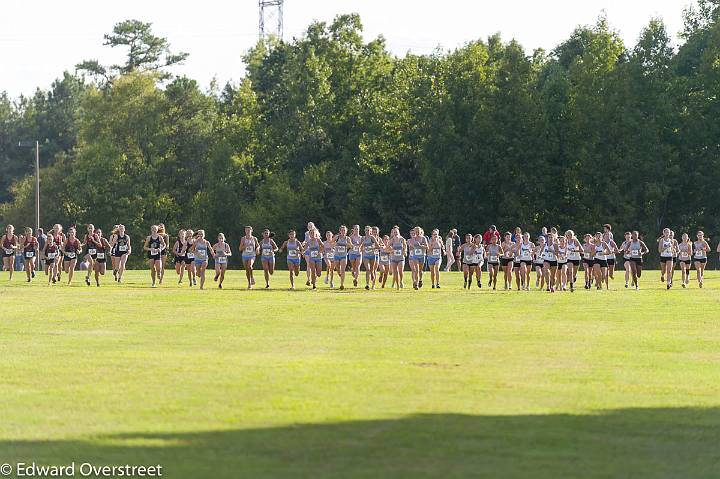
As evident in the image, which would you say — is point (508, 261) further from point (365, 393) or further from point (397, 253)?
point (365, 393)

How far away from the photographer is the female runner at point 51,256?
162ft

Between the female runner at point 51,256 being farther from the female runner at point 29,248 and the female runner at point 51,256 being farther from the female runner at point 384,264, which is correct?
the female runner at point 384,264

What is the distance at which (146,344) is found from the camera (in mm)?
22328

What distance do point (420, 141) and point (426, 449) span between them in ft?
262

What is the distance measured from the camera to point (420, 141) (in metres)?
91.4

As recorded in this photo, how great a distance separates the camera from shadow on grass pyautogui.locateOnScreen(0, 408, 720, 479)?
11023 millimetres

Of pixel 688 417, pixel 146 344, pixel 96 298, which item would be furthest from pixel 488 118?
pixel 688 417

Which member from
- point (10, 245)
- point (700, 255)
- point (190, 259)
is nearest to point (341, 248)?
point (190, 259)

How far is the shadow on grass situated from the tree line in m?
71.6

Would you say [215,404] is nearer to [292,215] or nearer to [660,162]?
[660,162]

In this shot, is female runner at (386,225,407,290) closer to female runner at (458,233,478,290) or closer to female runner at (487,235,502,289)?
female runner at (458,233,478,290)

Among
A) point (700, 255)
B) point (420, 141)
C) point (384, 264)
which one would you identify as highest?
point (420, 141)

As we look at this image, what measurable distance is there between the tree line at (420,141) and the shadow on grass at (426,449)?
235 ft

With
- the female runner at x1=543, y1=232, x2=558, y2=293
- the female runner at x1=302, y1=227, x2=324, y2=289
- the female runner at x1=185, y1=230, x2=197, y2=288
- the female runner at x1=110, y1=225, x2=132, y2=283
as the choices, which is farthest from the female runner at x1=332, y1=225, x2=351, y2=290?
the female runner at x1=110, y1=225, x2=132, y2=283
